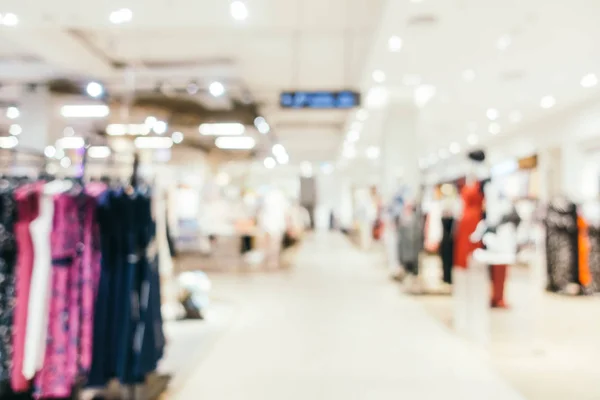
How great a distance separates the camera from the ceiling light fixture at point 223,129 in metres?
13.5

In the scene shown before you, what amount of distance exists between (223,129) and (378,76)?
19.2 ft

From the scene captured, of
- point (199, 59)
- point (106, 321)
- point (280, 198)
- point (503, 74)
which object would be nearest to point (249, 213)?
point (280, 198)

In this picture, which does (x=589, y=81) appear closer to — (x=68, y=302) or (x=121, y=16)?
(x=121, y=16)

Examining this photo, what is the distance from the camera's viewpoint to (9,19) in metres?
6.81

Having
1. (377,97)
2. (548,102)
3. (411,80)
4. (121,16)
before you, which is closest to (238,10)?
(121,16)

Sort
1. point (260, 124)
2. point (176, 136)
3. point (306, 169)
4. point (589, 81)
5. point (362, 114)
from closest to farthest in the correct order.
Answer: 1. point (589, 81)
2. point (260, 124)
3. point (362, 114)
4. point (176, 136)
5. point (306, 169)

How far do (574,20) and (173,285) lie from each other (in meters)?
6.01

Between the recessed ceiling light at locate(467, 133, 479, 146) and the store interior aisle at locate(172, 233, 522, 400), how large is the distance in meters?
10.5

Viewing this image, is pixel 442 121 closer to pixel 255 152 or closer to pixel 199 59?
pixel 199 59

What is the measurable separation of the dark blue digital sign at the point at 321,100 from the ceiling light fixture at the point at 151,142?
19.7ft

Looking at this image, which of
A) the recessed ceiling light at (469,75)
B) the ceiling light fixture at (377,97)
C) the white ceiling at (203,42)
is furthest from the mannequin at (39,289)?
the ceiling light fixture at (377,97)

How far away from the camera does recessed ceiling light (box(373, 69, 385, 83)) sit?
8962 millimetres

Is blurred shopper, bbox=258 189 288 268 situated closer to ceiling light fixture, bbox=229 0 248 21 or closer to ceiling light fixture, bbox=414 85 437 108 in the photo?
ceiling light fixture, bbox=414 85 437 108

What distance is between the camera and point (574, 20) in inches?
249
